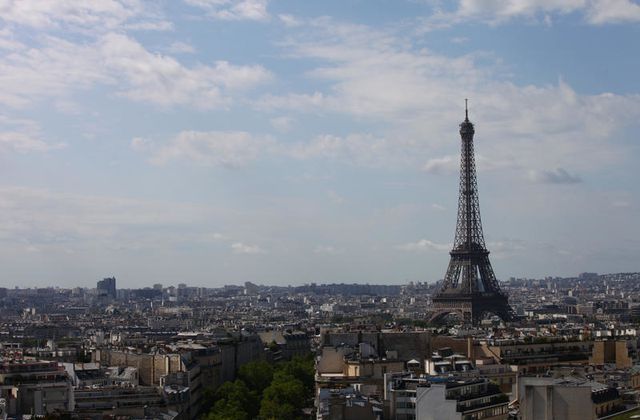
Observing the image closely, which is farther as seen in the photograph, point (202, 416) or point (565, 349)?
point (565, 349)

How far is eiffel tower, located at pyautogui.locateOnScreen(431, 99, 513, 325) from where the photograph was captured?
137 meters

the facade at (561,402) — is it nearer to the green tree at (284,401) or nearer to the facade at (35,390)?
the green tree at (284,401)

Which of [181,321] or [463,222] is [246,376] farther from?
[181,321]

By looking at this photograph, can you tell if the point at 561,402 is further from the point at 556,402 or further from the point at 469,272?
the point at 469,272

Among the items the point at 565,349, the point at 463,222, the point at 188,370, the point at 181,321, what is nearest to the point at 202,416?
the point at 188,370

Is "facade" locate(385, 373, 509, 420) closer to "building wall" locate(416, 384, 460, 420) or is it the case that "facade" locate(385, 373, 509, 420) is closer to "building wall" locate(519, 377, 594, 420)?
"building wall" locate(416, 384, 460, 420)

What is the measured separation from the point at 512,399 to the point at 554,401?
402 inches

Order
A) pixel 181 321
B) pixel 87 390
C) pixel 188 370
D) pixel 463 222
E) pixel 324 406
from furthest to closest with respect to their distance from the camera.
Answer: pixel 181 321, pixel 463 222, pixel 188 370, pixel 87 390, pixel 324 406

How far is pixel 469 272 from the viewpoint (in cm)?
14012

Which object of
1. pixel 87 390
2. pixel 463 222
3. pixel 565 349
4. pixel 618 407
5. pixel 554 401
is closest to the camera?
pixel 554 401

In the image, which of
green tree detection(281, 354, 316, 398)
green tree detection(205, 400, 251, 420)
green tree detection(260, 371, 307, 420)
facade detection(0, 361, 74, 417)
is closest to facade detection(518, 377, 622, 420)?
green tree detection(205, 400, 251, 420)

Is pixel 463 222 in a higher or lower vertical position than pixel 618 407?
higher

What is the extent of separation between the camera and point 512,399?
53.4m

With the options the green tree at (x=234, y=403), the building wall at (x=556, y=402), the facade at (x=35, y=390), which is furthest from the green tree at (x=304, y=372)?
the building wall at (x=556, y=402)
